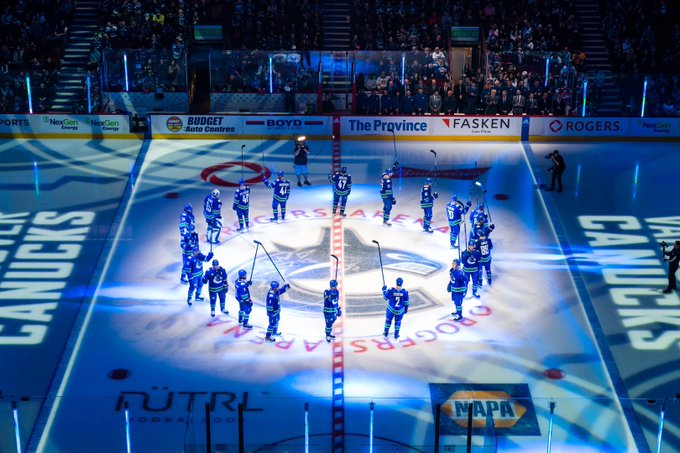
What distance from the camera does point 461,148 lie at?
88.0ft

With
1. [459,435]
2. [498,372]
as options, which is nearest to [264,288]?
[498,372]

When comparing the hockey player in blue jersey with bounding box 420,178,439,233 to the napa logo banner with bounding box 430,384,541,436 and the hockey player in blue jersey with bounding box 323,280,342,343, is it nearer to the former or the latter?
the hockey player in blue jersey with bounding box 323,280,342,343

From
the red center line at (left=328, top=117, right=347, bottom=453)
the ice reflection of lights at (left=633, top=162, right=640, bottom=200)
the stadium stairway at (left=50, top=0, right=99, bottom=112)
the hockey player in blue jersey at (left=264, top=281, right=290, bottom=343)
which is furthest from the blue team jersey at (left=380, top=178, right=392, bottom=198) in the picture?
the stadium stairway at (left=50, top=0, right=99, bottom=112)

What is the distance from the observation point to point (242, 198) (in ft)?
69.3

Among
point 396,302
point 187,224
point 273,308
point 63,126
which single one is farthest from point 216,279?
point 63,126

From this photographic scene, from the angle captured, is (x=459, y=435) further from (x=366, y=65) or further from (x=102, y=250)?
(x=366, y=65)

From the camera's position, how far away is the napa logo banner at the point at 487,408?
1238 cm

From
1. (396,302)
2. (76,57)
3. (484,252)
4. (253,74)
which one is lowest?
(396,302)

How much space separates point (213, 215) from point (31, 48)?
11.9 m

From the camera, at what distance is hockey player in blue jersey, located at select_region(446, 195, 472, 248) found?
20281 millimetres

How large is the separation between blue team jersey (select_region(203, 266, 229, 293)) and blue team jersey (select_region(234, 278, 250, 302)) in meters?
0.55

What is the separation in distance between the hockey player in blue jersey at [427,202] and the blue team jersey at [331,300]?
511cm

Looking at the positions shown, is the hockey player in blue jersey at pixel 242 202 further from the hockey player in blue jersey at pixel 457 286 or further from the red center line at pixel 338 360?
the hockey player in blue jersey at pixel 457 286

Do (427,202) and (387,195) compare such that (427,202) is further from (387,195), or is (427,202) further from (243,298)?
(243,298)
